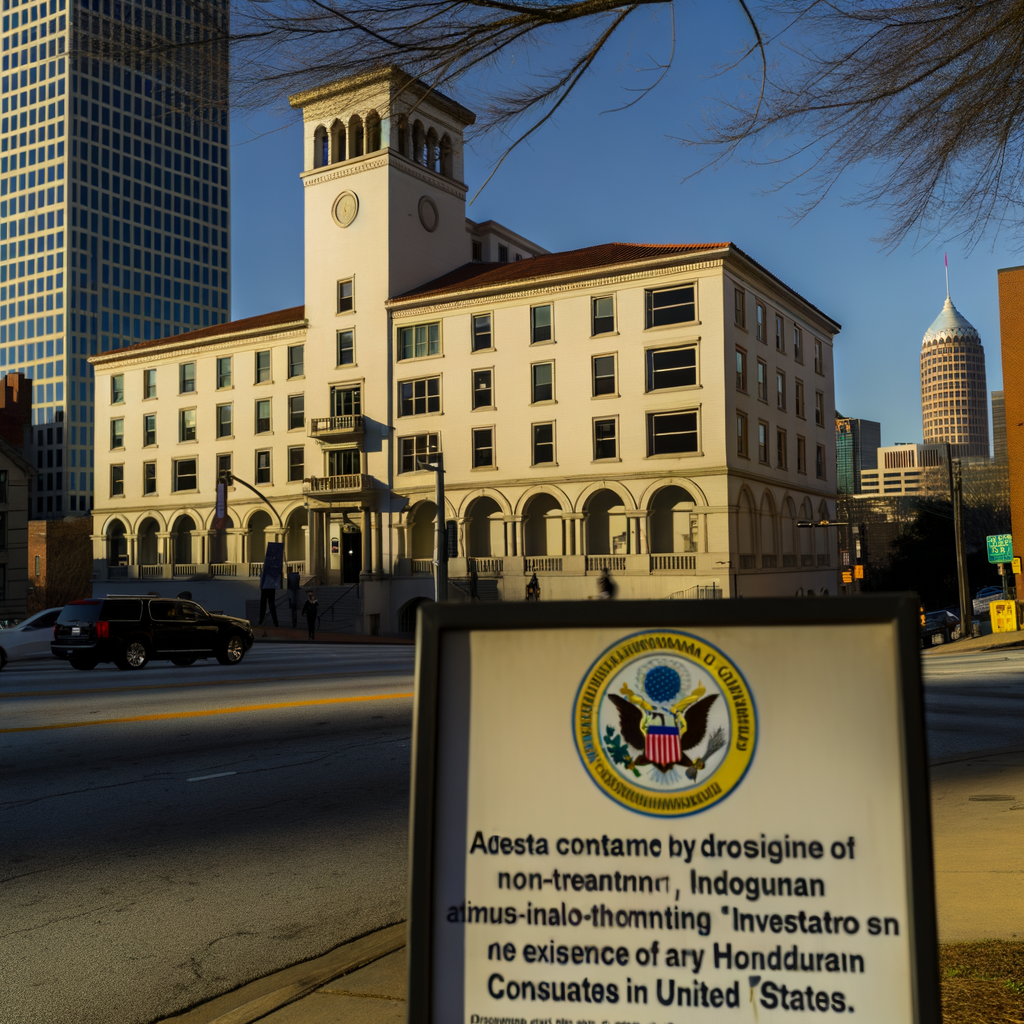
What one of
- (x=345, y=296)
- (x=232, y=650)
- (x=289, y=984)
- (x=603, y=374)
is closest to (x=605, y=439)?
(x=603, y=374)

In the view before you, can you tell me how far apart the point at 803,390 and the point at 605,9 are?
57577 millimetres

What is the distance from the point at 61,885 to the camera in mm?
6586

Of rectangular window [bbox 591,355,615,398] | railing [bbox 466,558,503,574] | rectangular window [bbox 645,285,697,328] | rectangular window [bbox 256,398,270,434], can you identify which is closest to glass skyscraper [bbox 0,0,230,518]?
rectangular window [bbox 256,398,270,434]

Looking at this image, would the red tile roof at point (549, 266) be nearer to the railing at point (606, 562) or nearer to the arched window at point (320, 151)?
the arched window at point (320, 151)

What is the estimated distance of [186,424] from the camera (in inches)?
2512

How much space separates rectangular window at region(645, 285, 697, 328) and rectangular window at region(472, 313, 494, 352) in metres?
8.64

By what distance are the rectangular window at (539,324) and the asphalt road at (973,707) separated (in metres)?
30.0

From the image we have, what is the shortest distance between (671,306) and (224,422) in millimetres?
28508

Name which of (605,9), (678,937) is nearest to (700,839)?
(678,937)

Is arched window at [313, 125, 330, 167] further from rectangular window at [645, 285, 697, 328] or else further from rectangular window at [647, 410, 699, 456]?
rectangular window at [647, 410, 699, 456]

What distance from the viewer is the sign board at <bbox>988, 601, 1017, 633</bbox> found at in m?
40.0

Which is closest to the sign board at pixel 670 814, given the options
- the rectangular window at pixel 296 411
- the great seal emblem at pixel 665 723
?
the great seal emblem at pixel 665 723

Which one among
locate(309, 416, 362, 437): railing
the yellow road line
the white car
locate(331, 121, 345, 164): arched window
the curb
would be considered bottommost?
the curb

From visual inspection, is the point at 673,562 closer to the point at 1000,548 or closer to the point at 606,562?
the point at 606,562
